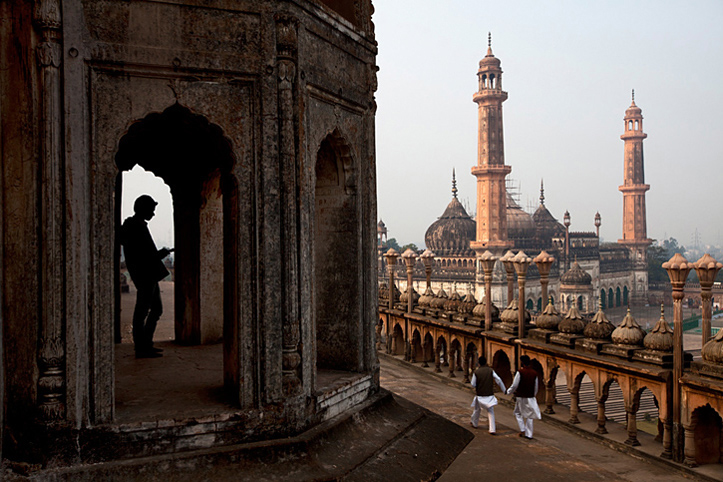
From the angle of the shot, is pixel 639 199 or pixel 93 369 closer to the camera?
pixel 93 369

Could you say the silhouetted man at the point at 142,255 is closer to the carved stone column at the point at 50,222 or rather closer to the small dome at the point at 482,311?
the carved stone column at the point at 50,222

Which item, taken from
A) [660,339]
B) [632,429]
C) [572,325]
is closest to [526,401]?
[632,429]

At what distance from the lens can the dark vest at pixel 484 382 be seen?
8.01 m

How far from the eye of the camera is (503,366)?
10633 mm

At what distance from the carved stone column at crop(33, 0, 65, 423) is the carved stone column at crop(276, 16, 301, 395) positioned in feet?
3.29

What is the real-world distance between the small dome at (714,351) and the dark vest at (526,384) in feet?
6.72

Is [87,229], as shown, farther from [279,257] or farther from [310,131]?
[310,131]

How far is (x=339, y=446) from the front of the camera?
11.0 feet

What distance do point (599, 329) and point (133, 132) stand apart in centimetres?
707

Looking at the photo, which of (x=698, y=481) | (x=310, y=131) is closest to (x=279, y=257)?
(x=310, y=131)

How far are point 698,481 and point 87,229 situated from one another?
7075 millimetres

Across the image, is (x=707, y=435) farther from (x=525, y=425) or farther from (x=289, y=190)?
(x=289, y=190)

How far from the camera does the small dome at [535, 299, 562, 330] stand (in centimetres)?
955

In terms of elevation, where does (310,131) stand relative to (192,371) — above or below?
above
